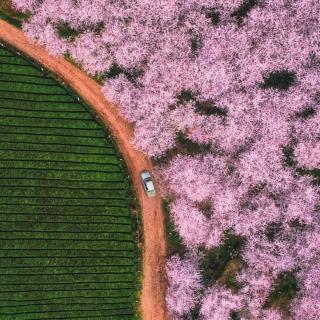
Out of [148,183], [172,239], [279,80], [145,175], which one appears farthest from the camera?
[172,239]

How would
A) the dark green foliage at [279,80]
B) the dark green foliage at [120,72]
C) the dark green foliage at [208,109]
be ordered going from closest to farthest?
1. the dark green foliage at [120,72]
2. the dark green foliage at [279,80]
3. the dark green foliage at [208,109]

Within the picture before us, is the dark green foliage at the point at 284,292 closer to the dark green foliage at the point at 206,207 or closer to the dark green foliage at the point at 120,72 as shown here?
the dark green foliage at the point at 206,207

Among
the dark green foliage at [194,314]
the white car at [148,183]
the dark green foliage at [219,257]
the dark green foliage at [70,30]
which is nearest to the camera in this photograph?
the dark green foliage at [70,30]

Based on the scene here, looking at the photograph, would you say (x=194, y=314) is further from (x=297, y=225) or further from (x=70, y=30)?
(x=70, y=30)

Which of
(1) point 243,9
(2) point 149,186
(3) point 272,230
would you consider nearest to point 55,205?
(2) point 149,186

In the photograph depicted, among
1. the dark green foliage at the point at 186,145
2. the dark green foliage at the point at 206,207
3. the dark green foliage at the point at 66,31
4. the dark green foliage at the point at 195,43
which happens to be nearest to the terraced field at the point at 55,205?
the dark green foliage at the point at 66,31

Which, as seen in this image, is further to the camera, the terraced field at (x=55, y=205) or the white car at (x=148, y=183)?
the terraced field at (x=55, y=205)

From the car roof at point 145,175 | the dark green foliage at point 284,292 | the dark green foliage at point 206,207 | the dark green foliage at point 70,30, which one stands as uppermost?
the dark green foliage at point 70,30
